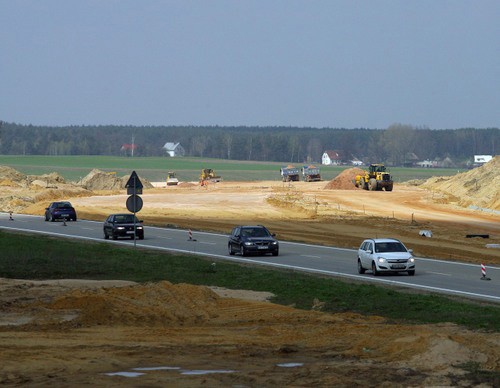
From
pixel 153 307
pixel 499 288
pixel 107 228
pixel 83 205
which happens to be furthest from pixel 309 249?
pixel 83 205

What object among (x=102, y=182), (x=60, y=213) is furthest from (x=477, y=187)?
(x=60, y=213)

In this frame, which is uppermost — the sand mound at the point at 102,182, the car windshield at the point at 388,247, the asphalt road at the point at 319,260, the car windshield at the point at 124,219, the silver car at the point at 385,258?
the sand mound at the point at 102,182

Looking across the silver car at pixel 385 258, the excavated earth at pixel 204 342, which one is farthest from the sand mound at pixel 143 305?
the silver car at pixel 385 258

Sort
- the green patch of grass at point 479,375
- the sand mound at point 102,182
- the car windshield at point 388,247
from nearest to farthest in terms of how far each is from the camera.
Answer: the green patch of grass at point 479,375 < the car windshield at point 388,247 < the sand mound at point 102,182

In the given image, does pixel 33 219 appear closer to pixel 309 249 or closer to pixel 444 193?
pixel 309 249

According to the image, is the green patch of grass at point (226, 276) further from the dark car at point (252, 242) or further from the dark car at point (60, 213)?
the dark car at point (60, 213)

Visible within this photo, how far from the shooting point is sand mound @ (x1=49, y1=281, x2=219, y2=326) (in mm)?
25250

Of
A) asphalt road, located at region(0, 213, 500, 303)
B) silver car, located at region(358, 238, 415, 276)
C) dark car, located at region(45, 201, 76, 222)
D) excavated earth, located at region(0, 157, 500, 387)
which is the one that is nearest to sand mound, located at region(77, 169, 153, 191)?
dark car, located at region(45, 201, 76, 222)

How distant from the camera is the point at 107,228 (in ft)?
188

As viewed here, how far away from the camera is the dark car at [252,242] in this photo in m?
46.4

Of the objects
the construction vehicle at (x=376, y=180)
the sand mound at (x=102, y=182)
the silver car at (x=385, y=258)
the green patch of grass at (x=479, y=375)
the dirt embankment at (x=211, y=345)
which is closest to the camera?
the green patch of grass at (x=479, y=375)

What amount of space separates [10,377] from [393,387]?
6064 mm

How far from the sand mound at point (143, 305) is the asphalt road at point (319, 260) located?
27.9 ft

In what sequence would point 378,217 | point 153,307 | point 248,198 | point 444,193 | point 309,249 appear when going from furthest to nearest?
1. point 444,193
2. point 248,198
3. point 378,217
4. point 309,249
5. point 153,307
